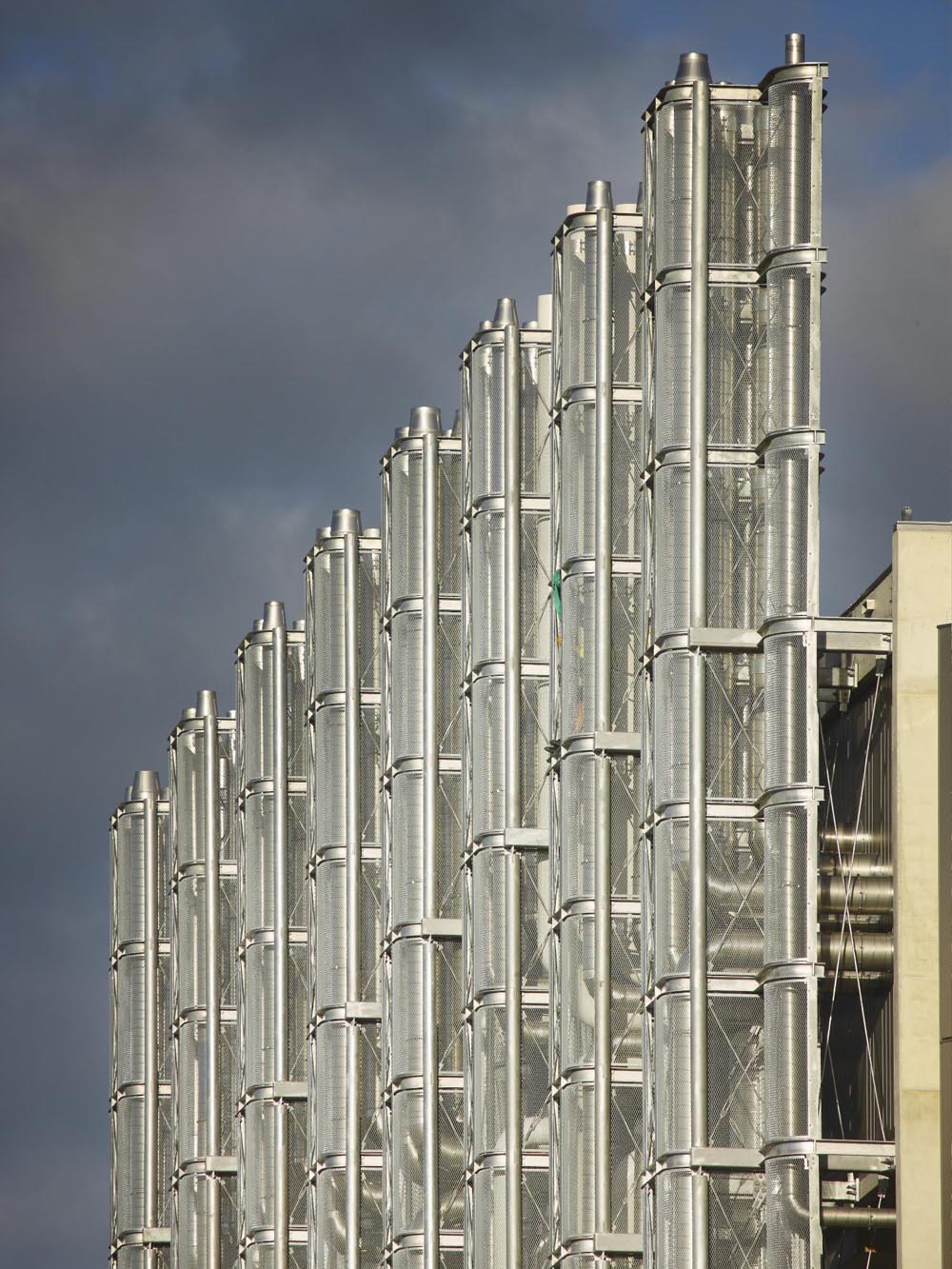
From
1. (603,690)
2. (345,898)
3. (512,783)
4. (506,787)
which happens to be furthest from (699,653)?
(345,898)

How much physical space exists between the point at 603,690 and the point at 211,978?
31923 mm

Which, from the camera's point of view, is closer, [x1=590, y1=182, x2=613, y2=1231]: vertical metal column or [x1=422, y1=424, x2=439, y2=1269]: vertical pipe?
[x1=590, y1=182, x2=613, y2=1231]: vertical metal column

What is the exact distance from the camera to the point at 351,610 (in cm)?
7856

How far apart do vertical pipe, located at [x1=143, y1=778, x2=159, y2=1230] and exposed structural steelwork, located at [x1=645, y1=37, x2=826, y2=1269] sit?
1681 inches

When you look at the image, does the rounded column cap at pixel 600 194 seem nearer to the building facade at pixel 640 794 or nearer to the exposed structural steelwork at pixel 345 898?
the building facade at pixel 640 794

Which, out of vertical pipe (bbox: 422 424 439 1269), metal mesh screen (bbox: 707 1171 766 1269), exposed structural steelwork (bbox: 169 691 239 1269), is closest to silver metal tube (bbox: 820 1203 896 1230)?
metal mesh screen (bbox: 707 1171 766 1269)

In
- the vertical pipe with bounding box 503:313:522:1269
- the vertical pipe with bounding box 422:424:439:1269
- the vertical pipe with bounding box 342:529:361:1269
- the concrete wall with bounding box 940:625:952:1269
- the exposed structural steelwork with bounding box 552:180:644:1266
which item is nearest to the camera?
the concrete wall with bounding box 940:625:952:1269

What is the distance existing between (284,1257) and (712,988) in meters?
29.8

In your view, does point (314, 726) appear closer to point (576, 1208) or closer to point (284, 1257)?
point (284, 1257)

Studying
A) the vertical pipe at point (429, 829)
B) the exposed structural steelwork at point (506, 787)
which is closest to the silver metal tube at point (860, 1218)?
the exposed structural steelwork at point (506, 787)

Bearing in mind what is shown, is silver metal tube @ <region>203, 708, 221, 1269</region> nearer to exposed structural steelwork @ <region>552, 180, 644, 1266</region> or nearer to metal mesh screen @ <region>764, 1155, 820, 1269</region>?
exposed structural steelwork @ <region>552, 180, 644, 1266</region>

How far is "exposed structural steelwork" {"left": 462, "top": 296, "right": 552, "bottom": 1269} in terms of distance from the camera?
64500 millimetres

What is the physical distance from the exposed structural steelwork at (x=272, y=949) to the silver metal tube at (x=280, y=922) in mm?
24

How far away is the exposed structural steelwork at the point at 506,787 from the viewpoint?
6450 centimetres
